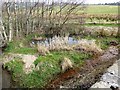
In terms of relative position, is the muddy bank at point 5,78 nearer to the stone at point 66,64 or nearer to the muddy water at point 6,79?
the muddy water at point 6,79

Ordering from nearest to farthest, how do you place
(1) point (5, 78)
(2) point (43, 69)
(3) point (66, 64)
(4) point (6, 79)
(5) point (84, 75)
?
1. (4) point (6, 79)
2. (1) point (5, 78)
3. (5) point (84, 75)
4. (2) point (43, 69)
5. (3) point (66, 64)

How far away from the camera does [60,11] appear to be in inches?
930

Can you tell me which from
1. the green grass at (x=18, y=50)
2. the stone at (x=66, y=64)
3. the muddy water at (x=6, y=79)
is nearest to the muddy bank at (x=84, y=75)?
the stone at (x=66, y=64)

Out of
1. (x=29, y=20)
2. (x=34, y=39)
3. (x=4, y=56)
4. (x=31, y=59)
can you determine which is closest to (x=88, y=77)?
(x=31, y=59)

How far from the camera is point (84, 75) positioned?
10617mm

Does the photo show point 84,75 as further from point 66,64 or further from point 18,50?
point 18,50

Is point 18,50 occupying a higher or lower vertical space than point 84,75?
higher

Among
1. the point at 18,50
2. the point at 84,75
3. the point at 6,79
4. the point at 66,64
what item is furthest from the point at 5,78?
the point at 18,50

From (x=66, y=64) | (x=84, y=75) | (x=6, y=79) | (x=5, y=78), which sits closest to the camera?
(x=6, y=79)

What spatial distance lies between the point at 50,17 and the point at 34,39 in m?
5.46

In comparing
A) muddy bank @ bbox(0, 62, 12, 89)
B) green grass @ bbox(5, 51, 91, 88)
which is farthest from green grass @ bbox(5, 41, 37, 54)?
muddy bank @ bbox(0, 62, 12, 89)

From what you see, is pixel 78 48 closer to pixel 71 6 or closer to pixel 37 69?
pixel 37 69

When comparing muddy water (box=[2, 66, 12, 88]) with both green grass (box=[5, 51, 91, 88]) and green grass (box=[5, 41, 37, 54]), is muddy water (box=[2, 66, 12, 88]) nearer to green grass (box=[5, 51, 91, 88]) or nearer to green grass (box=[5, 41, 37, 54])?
green grass (box=[5, 51, 91, 88])

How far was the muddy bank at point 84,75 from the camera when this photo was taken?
964 cm
